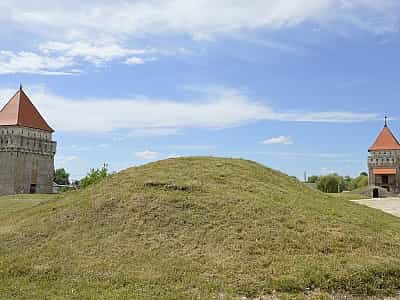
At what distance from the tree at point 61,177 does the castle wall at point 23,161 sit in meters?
41.2

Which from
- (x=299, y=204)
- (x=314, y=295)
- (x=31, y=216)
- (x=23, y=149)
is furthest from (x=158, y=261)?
(x=23, y=149)

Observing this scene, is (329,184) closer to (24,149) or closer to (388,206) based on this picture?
(24,149)

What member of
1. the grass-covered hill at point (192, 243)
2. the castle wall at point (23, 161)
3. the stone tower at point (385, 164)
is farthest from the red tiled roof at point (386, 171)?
the grass-covered hill at point (192, 243)

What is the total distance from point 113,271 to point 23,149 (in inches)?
1587

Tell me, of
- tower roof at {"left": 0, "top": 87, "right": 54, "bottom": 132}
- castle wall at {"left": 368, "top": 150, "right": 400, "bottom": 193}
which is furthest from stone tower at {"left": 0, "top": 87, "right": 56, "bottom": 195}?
castle wall at {"left": 368, "top": 150, "right": 400, "bottom": 193}

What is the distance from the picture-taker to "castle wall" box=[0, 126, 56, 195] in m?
46.0

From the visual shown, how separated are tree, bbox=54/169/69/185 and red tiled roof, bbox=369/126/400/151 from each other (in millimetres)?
56938

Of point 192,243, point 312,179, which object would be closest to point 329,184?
point 312,179

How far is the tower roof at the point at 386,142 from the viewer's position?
5288cm

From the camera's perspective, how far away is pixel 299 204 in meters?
13.5

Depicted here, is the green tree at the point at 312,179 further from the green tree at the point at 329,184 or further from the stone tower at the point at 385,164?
the stone tower at the point at 385,164

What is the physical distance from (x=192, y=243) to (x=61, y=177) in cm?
8624

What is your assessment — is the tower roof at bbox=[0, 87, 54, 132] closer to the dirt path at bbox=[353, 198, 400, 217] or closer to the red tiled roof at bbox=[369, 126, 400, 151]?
the dirt path at bbox=[353, 198, 400, 217]

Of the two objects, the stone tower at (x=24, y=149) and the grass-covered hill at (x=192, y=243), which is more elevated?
the stone tower at (x=24, y=149)
